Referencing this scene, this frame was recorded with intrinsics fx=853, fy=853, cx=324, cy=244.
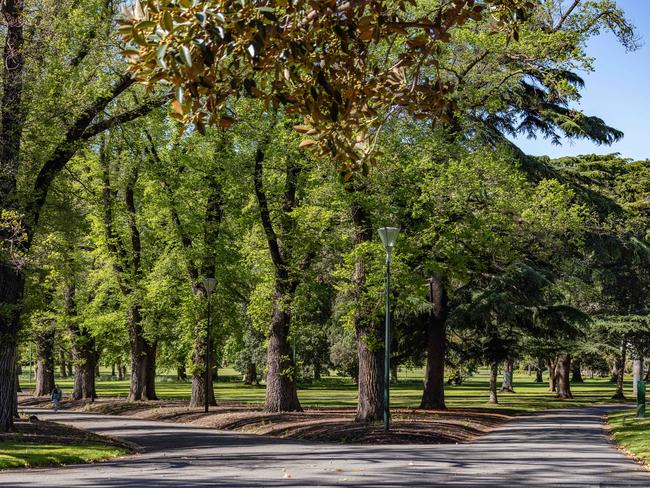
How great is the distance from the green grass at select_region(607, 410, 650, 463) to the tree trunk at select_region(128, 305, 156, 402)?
19.8 m

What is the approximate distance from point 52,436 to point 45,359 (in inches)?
1135

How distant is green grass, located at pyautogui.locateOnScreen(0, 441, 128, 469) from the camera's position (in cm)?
1548

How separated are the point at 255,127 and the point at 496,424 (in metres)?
12.3

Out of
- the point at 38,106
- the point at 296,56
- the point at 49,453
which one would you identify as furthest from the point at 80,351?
the point at 296,56

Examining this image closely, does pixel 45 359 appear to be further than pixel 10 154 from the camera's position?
Yes

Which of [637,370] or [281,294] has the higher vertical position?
[281,294]

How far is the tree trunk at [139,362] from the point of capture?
38219mm

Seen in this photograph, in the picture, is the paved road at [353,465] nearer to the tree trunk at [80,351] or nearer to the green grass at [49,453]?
the green grass at [49,453]

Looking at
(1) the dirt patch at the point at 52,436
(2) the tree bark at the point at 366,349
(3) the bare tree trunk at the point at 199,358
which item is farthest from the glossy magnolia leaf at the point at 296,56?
(3) the bare tree trunk at the point at 199,358

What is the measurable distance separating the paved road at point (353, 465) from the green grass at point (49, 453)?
23.9 inches

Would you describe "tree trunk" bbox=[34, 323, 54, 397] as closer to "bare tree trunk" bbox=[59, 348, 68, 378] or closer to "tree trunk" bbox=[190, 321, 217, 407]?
"bare tree trunk" bbox=[59, 348, 68, 378]

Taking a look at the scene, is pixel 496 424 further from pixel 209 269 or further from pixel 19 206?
pixel 19 206

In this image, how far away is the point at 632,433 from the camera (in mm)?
22859

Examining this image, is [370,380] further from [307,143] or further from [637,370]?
[637,370]
